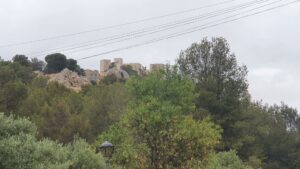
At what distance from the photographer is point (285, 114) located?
259ft

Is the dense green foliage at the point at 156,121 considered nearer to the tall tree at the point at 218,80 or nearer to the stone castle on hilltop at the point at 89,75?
the tall tree at the point at 218,80

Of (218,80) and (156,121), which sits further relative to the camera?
(218,80)

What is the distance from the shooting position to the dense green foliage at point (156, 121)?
63.4 feet

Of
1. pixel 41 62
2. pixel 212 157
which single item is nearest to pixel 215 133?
pixel 212 157

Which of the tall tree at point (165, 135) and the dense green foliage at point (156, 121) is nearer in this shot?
the dense green foliage at point (156, 121)

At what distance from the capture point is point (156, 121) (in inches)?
834

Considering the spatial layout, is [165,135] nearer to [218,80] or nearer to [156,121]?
[156,121]

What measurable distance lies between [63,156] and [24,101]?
22069 millimetres

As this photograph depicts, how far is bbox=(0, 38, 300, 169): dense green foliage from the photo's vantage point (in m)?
19.3

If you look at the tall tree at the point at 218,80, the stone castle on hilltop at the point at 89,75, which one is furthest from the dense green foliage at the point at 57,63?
the tall tree at the point at 218,80

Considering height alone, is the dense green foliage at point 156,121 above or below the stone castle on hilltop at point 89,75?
below

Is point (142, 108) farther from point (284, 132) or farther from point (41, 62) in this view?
point (41, 62)

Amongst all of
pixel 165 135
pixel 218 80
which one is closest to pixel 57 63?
pixel 218 80

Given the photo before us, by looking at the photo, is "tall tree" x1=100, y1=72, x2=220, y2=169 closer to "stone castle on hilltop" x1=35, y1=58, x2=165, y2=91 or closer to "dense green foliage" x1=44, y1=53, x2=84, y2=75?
"stone castle on hilltop" x1=35, y1=58, x2=165, y2=91
